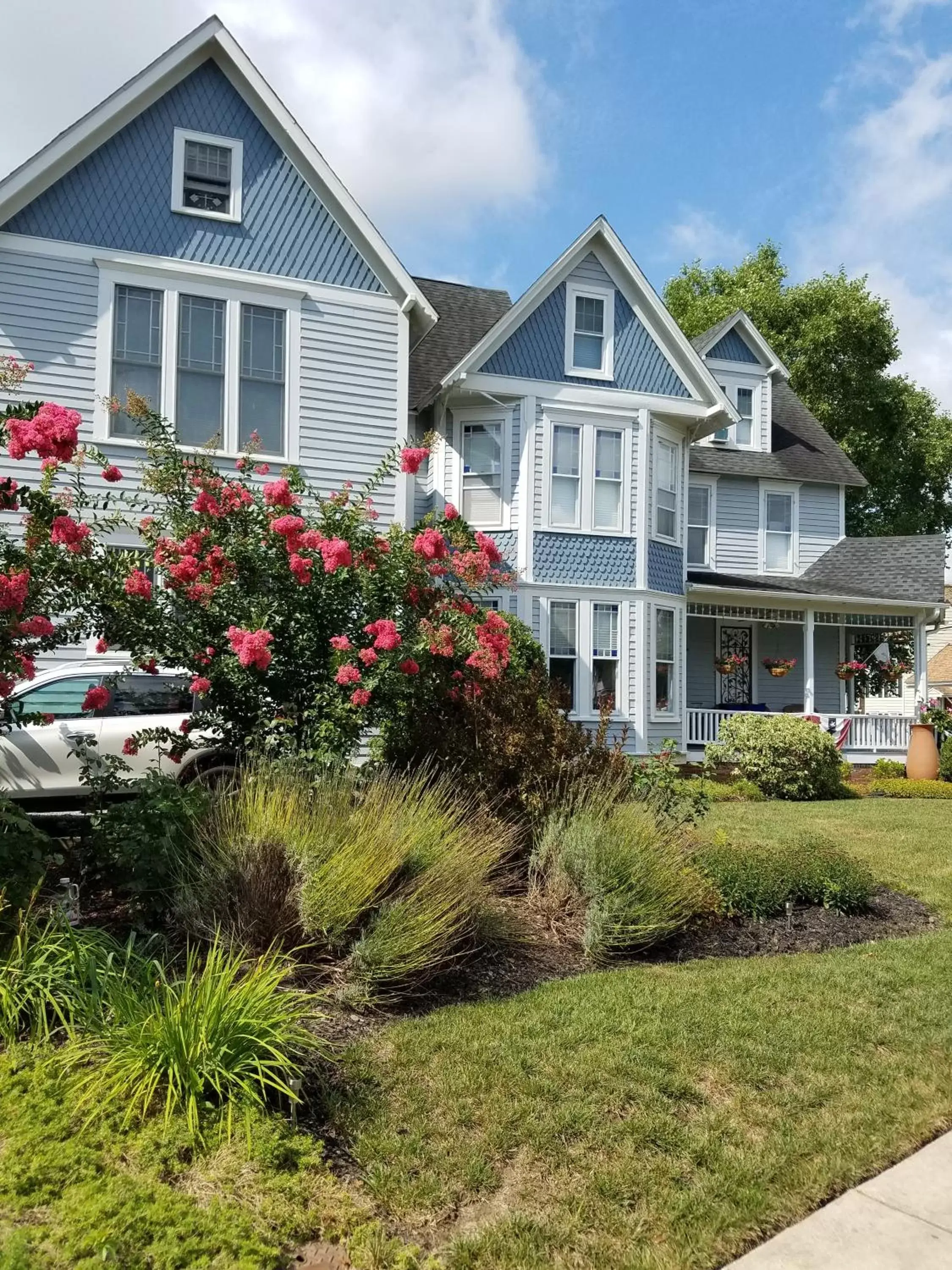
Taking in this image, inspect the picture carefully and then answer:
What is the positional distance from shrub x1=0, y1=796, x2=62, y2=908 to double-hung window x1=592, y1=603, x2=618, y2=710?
13.0 m

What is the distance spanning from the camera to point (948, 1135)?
4355 millimetres

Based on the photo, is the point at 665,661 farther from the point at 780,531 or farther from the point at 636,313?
the point at 780,531

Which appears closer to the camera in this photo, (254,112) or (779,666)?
(254,112)

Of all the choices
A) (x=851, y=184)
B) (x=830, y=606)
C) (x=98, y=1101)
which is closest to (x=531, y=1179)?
(x=98, y=1101)

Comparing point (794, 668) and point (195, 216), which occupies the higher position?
point (195, 216)

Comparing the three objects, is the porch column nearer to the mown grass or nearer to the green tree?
the mown grass

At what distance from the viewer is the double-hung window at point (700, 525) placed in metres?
23.4

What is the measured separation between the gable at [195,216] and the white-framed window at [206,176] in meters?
0.08

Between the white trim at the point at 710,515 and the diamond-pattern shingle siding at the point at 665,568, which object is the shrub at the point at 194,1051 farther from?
the white trim at the point at 710,515

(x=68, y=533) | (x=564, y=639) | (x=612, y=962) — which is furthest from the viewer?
(x=564, y=639)

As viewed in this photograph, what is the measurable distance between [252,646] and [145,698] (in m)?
4.49

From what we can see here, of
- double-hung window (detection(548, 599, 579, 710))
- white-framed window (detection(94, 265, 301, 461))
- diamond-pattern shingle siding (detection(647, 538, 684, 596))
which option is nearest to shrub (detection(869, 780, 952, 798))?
diamond-pattern shingle siding (detection(647, 538, 684, 596))

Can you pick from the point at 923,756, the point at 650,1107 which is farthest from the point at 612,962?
the point at 923,756

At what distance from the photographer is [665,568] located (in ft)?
62.1
